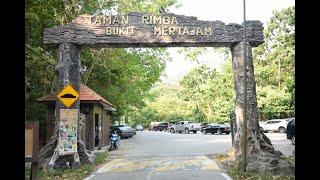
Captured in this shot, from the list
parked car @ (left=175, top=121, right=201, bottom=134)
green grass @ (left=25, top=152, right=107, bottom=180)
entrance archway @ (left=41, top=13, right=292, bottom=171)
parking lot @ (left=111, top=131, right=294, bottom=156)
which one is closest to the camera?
green grass @ (left=25, top=152, right=107, bottom=180)

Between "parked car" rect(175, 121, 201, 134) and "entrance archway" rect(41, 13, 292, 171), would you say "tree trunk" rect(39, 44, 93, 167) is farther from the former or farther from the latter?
"parked car" rect(175, 121, 201, 134)

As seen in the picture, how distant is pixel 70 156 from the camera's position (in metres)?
16.9

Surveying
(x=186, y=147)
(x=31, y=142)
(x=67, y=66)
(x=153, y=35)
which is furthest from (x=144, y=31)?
(x=186, y=147)

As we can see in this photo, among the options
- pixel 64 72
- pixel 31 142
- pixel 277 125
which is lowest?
pixel 277 125

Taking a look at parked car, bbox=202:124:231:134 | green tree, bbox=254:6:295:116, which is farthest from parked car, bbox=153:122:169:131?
parked car, bbox=202:124:231:134

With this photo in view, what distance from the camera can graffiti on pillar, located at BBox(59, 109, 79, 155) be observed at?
53.7 ft

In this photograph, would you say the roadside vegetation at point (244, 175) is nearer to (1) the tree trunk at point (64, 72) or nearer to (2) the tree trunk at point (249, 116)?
(2) the tree trunk at point (249, 116)

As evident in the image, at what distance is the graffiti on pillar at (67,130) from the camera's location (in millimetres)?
16375

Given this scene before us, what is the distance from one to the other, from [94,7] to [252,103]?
14.9m

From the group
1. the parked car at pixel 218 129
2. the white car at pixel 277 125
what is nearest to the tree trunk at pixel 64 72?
the white car at pixel 277 125

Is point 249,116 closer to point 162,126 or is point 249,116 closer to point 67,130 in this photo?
point 67,130

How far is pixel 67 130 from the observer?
1644cm
